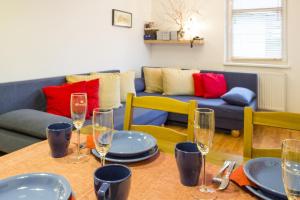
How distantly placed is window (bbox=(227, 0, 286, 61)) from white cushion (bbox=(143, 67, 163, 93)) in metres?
1.19

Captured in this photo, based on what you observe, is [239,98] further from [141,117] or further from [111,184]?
[111,184]

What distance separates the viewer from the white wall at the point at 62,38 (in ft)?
8.55

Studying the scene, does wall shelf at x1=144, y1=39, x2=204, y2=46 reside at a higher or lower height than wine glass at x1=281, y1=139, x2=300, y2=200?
higher

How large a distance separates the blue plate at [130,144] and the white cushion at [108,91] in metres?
1.90

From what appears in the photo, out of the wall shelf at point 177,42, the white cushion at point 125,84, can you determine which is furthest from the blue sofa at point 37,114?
the wall shelf at point 177,42

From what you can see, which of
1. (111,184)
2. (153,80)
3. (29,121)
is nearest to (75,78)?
(29,121)

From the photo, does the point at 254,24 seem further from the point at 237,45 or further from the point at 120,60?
the point at 120,60

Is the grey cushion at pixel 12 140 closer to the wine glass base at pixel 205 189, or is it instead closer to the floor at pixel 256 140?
the wine glass base at pixel 205 189

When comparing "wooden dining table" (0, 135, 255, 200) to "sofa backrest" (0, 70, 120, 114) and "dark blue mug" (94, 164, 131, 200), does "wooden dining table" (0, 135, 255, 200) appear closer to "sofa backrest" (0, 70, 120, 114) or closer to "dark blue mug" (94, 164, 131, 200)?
"dark blue mug" (94, 164, 131, 200)

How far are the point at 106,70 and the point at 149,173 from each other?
123 inches

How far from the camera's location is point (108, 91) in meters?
3.12

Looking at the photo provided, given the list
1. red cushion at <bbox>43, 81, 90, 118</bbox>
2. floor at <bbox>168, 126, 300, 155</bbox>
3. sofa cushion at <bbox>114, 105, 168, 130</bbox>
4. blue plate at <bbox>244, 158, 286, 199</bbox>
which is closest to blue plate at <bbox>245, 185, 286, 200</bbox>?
blue plate at <bbox>244, 158, 286, 199</bbox>

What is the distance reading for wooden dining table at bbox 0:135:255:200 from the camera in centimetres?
80

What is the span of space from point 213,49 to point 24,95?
3023 millimetres
